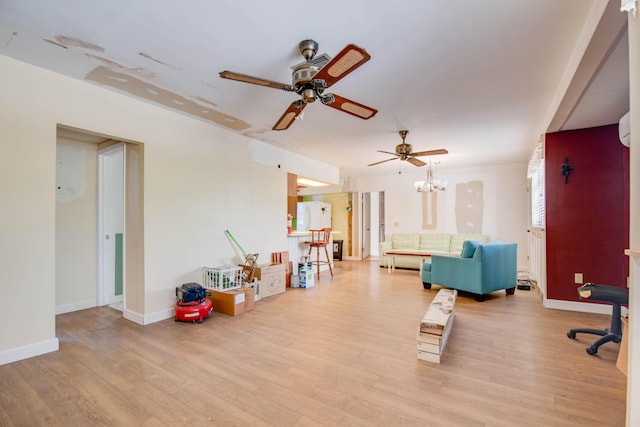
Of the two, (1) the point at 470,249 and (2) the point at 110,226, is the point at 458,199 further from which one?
(2) the point at 110,226

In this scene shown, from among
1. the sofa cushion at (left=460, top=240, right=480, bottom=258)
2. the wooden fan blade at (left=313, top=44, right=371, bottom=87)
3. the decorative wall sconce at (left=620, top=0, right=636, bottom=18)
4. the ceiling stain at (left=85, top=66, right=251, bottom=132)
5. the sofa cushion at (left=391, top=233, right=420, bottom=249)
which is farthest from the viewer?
the sofa cushion at (left=391, top=233, right=420, bottom=249)

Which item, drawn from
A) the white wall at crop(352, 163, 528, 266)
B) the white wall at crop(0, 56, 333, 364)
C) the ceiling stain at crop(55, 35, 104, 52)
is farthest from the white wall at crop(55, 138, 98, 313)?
the white wall at crop(352, 163, 528, 266)

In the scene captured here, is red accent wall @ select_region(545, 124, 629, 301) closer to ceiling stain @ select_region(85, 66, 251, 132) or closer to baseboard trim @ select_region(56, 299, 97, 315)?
ceiling stain @ select_region(85, 66, 251, 132)

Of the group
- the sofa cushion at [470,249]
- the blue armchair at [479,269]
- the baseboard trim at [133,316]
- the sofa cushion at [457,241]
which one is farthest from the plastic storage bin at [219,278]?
the sofa cushion at [457,241]

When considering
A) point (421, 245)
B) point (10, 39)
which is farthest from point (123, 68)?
point (421, 245)

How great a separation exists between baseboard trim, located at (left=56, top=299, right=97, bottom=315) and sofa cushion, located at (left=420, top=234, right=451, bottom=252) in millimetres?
6424

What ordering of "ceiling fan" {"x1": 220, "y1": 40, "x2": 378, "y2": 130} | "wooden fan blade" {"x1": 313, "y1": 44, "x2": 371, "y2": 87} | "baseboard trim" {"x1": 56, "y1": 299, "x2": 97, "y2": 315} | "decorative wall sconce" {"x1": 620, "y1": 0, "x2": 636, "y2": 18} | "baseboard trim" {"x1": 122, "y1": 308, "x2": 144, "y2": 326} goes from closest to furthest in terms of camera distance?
"decorative wall sconce" {"x1": 620, "y1": 0, "x2": 636, "y2": 18} → "wooden fan blade" {"x1": 313, "y1": 44, "x2": 371, "y2": 87} → "ceiling fan" {"x1": 220, "y1": 40, "x2": 378, "y2": 130} → "baseboard trim" {"x1": 122, "y1": 308, "x2": 144, "y2": 326} → "baseboard trim" {"x1": 56, "y1": 299, "x2": 97, "y2": 315}

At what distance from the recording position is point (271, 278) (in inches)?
173

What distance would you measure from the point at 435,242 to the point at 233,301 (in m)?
5.15

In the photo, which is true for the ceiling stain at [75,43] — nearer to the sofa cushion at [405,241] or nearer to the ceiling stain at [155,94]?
the ceiling stain at [155,94]

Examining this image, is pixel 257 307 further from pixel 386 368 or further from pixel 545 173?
pixel 545 173

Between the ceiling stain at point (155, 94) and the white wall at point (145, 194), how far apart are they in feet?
0.50

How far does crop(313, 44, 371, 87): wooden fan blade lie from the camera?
5.41ft

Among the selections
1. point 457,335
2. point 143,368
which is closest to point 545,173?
point 457,335
